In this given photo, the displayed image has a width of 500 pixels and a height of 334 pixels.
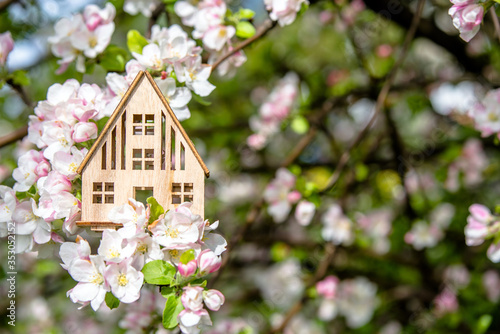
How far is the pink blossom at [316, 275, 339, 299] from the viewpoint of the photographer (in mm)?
2023

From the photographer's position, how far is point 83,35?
3.86 ft

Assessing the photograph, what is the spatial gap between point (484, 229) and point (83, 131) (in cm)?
99

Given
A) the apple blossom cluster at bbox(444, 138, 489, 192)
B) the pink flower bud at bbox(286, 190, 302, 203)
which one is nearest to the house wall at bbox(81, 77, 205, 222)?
the pink flower bud at bbox(286, 190, 302, 203)

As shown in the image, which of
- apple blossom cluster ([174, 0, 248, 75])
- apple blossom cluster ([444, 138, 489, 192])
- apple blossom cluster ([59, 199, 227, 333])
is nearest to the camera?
apple blossom cluster ([59, 199, 227, 333])

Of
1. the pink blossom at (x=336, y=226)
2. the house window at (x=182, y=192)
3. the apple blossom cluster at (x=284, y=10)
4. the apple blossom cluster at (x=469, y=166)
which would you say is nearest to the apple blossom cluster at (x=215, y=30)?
the apple blossom cluster at (x=284, y=10)

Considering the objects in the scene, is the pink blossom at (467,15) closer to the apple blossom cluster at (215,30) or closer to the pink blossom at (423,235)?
the apple blossom cluster at (215,30)

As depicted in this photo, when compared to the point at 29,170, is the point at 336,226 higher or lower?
lower

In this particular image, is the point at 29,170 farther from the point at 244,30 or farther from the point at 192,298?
the point at 244,30

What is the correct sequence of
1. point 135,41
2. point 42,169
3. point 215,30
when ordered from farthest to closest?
Result: point 215,30 < point 135,41 < point 42,169

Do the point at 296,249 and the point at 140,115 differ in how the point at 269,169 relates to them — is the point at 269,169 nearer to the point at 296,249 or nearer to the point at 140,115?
the point at 296,249

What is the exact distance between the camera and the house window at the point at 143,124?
0.91 m

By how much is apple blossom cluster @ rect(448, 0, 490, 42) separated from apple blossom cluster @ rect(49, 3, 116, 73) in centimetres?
76

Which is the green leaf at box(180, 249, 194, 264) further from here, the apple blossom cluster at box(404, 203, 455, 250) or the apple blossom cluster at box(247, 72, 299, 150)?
the apple blossom cluster at box(404, 203, 455, 250)

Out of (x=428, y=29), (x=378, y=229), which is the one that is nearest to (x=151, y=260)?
(x=428, y=29)
